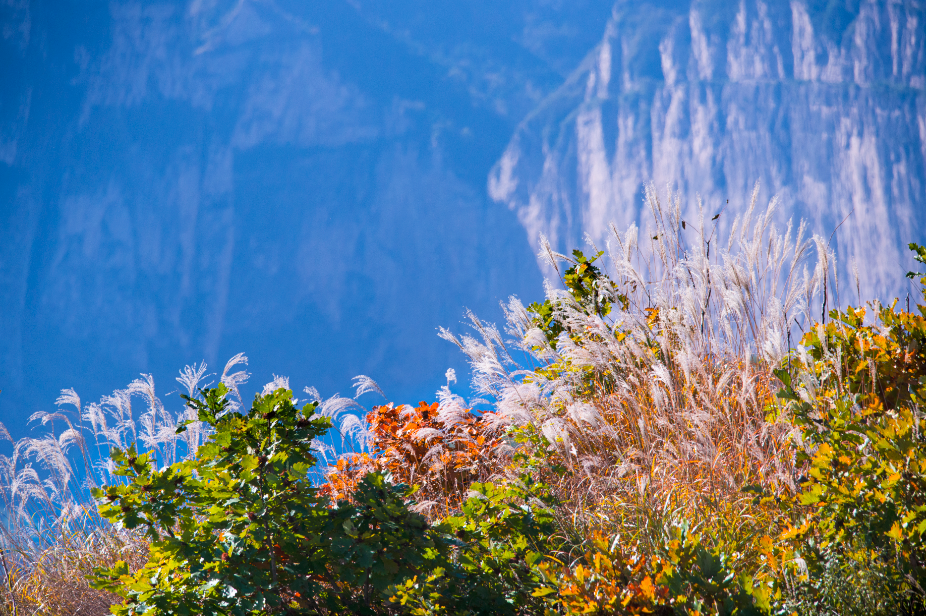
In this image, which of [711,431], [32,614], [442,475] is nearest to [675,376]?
[711,431]

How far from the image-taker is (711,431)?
2324mm

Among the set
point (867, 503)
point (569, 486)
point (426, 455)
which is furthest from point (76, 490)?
point (867, 503)

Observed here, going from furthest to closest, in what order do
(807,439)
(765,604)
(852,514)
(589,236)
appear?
(589,236)
(807,439)
(852,514)
(765,604)

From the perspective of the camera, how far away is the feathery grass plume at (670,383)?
197 centimetres

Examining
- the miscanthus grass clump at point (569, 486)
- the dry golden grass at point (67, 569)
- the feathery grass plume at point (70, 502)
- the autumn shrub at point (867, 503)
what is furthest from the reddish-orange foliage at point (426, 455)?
the autumn shrub at point (867, 503)

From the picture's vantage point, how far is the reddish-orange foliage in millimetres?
2836

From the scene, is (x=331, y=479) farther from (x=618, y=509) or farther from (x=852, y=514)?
(x=852, y=514)

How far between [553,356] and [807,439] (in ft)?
5.47

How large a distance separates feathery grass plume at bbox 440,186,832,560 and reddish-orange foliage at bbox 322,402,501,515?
250mm

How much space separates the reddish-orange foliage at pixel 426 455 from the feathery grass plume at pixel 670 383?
25cm

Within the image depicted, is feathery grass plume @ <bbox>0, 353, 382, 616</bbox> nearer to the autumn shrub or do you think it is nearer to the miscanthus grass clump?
the miscanthus grass clump

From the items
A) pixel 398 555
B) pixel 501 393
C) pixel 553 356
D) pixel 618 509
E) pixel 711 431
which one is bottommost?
pixel 398 555

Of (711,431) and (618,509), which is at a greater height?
(711,431)

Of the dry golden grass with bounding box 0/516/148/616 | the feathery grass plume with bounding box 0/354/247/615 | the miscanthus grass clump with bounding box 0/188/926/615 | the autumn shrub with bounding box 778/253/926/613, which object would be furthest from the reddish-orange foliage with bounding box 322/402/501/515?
the autumn shrub with bounding box 778/253/926/613
